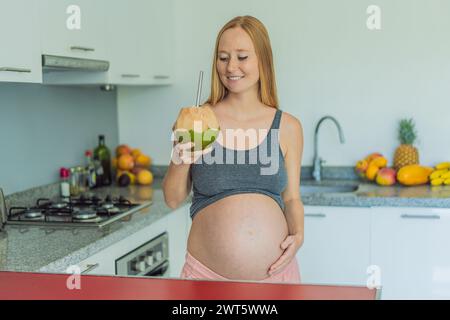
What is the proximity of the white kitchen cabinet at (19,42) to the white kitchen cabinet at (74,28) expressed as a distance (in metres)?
0.07

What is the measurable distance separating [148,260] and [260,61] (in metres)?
1.11

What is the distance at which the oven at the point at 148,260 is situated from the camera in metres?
2.42

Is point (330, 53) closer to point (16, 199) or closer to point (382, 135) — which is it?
point (382, 135)

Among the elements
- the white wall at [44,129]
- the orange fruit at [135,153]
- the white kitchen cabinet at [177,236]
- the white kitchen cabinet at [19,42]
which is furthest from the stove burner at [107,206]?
the orange fruit at [135,153]

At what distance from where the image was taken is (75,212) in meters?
2.58

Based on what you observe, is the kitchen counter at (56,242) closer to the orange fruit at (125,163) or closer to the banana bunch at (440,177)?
the orange fruit at (125,163)

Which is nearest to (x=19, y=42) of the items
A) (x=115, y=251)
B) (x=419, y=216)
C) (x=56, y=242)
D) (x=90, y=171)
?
(x=56, y=242)

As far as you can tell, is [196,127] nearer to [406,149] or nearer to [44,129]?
[44,129]

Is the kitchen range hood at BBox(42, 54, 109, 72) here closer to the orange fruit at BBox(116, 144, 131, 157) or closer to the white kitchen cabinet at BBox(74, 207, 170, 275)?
the white kitchen cabinet at BBox(74, 207, 170, 275)

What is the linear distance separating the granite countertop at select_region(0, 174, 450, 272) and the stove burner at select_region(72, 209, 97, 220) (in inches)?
4.4

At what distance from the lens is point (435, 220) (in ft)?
9.50

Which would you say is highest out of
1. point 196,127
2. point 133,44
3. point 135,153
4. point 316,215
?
point 133,44

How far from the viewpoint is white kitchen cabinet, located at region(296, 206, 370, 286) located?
118 inches

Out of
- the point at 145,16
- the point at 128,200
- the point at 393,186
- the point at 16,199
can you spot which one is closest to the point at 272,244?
Result: the point at 128,200
